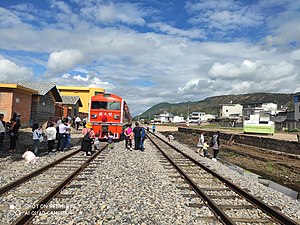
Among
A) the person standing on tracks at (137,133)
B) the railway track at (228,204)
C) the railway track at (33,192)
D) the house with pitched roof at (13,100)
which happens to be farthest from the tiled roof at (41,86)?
the railway track at (228,204)

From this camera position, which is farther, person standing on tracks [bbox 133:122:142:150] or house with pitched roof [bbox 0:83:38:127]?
house with pitched roof [bbox 0:83:38:127]

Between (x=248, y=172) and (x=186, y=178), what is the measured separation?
20.0 ft

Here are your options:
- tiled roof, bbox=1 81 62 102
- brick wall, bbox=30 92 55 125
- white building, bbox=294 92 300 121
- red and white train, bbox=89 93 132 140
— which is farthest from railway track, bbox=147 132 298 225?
white building, bbox=294 92 300 121

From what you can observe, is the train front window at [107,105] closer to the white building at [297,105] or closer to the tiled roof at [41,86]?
the tiled roof at [41,86]

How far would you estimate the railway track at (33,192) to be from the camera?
470 cm

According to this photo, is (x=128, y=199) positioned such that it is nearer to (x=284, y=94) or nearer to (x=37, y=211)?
(x=37, y=211)

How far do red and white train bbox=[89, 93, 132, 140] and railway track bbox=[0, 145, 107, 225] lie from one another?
29.1 feet

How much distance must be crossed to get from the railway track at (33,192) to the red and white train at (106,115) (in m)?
8.86

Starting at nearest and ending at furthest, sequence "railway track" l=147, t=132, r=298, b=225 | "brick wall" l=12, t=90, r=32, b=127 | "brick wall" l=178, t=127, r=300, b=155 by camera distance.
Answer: "railway track" l=147, t=132, r=298, b=225
"brick wall" l=178, t=127, r=300, b=155
"brick wall" l=12, t=90, r=32, b=127

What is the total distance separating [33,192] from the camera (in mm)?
6160

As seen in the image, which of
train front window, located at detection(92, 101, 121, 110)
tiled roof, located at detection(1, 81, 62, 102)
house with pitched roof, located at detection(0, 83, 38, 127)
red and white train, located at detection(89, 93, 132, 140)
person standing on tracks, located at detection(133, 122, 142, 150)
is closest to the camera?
person standing on tracks, located at detection(133, 122, 142, 150)

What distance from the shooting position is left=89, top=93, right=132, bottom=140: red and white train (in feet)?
60.1

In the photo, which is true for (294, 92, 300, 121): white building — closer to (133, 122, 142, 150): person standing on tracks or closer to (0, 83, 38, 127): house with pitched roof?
(133, 122, 142, 150): person standing on tracks

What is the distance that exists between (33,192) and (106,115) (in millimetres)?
12360
